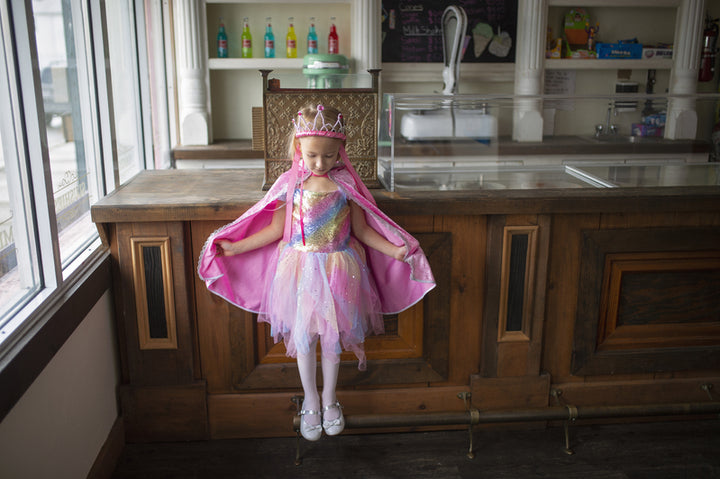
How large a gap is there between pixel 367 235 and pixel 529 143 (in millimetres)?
758

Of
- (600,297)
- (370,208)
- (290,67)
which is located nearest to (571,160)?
(600,297)

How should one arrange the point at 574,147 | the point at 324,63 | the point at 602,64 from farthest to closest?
the point at 602,64
the point at 324,63
the point at 574,147

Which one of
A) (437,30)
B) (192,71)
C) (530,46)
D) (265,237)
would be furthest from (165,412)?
(530,46)

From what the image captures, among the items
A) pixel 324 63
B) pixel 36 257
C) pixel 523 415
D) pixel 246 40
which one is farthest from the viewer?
pixel 246 40

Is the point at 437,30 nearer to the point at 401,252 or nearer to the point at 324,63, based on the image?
the point at 324,63

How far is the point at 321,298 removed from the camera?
5.90 ft

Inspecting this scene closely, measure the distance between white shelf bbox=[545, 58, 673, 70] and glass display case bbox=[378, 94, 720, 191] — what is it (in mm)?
1925

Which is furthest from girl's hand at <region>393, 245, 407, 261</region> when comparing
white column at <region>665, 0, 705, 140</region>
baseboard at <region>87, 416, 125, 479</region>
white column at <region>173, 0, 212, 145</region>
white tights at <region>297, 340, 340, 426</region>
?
white column at <region>665, 0, 705, 140</region>

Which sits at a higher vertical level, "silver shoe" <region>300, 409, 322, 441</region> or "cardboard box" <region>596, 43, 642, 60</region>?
"cardboard box" <region>596, 43, 642, 60</region>

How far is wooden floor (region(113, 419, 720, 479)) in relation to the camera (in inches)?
80.7

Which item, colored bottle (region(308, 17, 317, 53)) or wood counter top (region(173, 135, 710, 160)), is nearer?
wood counter top (region(173, 135, 710, 160))

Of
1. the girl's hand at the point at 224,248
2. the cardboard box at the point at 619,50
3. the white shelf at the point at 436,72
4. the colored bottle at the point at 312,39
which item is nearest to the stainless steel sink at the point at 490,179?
the girl's hand at the point at 224,248

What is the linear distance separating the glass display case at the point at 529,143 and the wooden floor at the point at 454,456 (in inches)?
33.9

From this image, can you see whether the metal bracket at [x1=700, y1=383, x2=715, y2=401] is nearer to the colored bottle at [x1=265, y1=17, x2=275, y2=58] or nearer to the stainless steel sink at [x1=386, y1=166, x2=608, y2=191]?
the stainless steel sink at [x1=386, y1=166, x2=608, y2=191]
